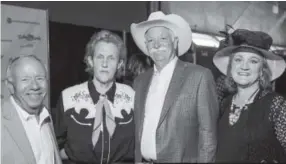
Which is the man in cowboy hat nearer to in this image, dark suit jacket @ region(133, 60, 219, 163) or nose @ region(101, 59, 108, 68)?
dark suit jacket @ region(133, 60, 219, 163)

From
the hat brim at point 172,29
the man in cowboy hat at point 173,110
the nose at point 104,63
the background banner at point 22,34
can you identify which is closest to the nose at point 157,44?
the man in cowboy hat at point 173,110

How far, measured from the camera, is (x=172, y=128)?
1920mm

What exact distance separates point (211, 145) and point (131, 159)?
46 cm

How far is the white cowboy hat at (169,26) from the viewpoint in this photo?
6.78ft

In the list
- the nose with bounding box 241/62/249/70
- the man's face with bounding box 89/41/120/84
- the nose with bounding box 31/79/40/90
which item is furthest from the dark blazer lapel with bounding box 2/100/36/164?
the nose with bounding box 241/62/249/70

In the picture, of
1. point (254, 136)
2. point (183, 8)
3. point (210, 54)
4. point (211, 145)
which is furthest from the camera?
point (183, 8)

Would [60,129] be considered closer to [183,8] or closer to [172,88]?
[172,88]

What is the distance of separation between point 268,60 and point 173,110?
1.90 feet

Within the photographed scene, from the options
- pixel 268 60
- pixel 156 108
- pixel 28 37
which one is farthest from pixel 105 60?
pixel 28 37

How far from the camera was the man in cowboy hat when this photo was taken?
1.90 metres

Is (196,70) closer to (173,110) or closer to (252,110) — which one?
(173,110)

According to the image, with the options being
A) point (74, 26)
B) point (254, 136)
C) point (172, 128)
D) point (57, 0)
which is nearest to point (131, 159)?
point (172, 128)

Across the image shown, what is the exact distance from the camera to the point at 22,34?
2732 millimetres

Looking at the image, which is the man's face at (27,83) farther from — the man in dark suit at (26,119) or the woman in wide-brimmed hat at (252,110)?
the woman in wide-brimmed hat at (252,110)
